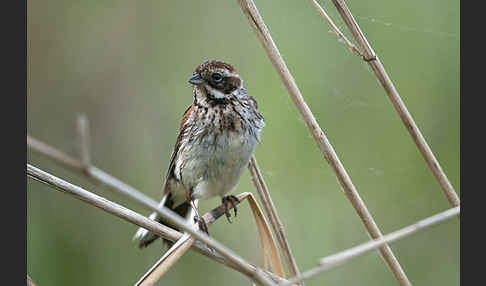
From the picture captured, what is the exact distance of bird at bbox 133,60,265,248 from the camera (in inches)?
132

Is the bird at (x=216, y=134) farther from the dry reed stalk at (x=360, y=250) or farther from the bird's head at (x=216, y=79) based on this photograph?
the dry reed stalk at (x=360, y=250)

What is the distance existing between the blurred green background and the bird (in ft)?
1.29

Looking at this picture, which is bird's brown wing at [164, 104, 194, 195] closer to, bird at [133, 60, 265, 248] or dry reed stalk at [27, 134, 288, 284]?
bird at [133, 60, 265, 248]

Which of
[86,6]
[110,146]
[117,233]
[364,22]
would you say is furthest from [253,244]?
[86,6]

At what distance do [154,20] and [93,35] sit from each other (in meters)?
0.48

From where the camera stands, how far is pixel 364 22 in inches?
142

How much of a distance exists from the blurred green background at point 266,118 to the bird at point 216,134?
1.29 feet

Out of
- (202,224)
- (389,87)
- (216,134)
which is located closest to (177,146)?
(216,134)

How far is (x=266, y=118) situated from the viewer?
404 cm

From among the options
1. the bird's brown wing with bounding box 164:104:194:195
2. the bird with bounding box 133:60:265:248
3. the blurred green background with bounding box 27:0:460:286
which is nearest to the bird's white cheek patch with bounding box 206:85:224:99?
the bird with bounding box 133:60:265:248

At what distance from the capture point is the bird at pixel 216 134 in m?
3.35

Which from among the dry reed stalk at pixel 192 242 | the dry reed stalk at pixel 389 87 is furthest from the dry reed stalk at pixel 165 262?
the dry reed stalk at pixel 389 87

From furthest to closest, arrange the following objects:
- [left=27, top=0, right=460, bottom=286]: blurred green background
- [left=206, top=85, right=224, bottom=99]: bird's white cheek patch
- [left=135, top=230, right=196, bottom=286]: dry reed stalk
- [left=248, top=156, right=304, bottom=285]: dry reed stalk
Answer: [left=27, top=0, right=460, bottom=286]: blurred green background < [left=206, top=85, right=224, bottom=99]: bird's white cheek patch < [left=248, top=156, right=304, bottom=285]: dry reed stalk < [left=135, top=230, right=196, bottom=286]: dry reed stalk

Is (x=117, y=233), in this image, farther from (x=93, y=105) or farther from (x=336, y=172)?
(x=336, y=172)
